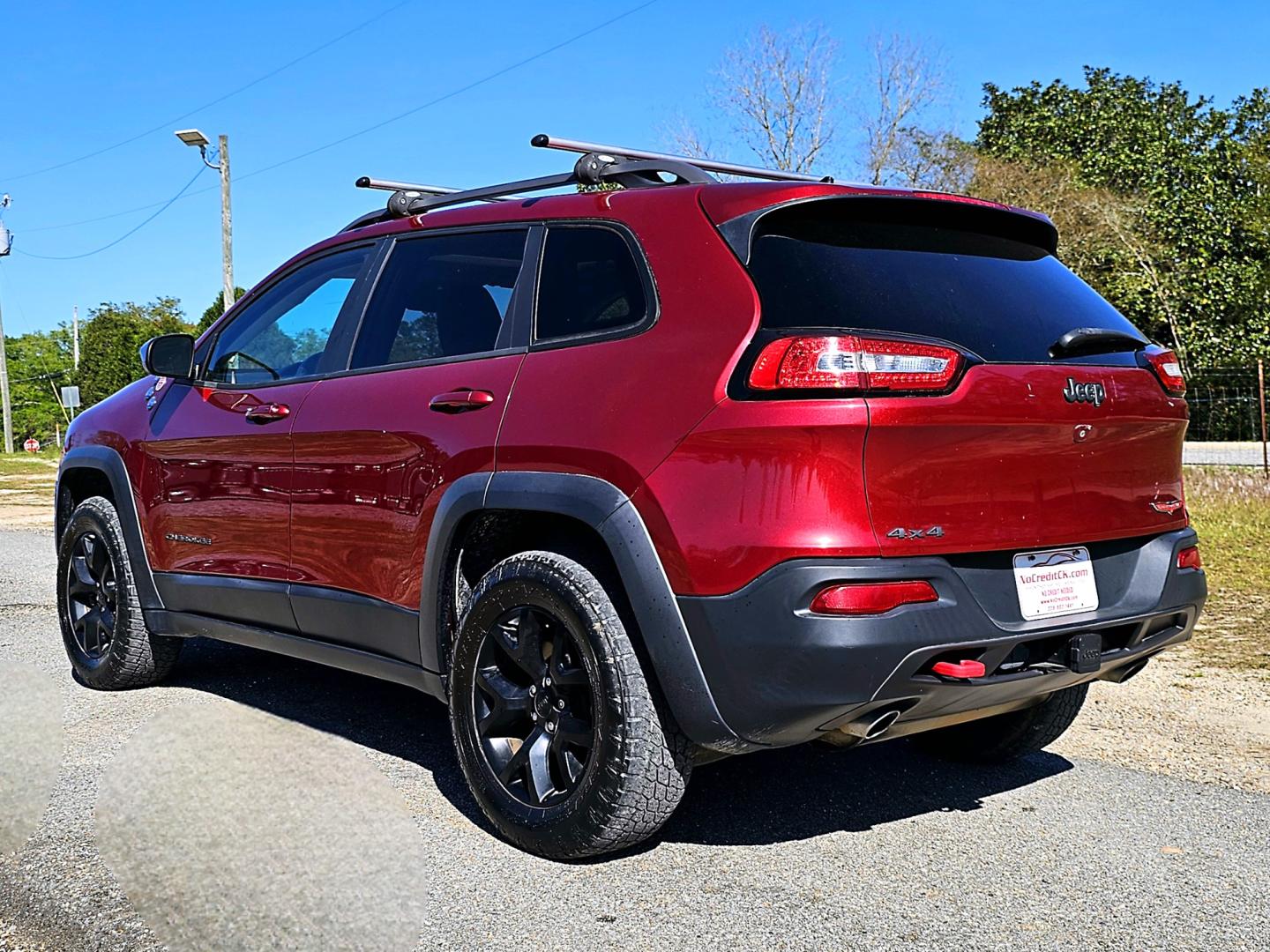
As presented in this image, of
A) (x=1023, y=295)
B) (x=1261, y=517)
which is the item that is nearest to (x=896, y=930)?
(x=1023, y=295)

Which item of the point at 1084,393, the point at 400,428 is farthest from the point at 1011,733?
the point at 400,428

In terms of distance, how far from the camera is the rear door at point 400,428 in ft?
12.5

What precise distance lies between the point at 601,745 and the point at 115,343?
5222cm

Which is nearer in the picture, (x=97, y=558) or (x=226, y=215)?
(x=97, y=558)

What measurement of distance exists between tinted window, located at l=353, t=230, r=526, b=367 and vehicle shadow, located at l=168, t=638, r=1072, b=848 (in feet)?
4.68

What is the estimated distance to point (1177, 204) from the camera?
31.8 metres

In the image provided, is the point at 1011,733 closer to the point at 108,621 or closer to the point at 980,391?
the point at 980,391

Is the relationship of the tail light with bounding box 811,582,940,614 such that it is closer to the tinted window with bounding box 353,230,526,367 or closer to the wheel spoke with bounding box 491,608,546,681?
the wheel spoke with bounding box 491,608,546,681

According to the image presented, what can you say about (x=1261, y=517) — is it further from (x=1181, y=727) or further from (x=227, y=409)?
(x=227, y=409)

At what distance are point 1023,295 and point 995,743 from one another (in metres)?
1.61

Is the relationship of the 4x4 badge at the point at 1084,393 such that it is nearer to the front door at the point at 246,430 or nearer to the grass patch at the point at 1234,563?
the front door at the point at 246,430

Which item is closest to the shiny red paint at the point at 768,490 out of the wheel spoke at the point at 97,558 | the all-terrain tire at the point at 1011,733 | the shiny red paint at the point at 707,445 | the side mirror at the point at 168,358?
the shiny red paint at the point at 707,445

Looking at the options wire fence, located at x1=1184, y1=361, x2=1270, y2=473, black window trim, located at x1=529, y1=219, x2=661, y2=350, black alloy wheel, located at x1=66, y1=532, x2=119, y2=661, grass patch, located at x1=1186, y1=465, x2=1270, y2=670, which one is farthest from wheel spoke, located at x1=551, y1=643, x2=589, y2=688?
wire fence, located at x1=1184, y1=361, x2=1270, y2=473

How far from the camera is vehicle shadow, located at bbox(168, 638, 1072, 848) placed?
3.82 metres
